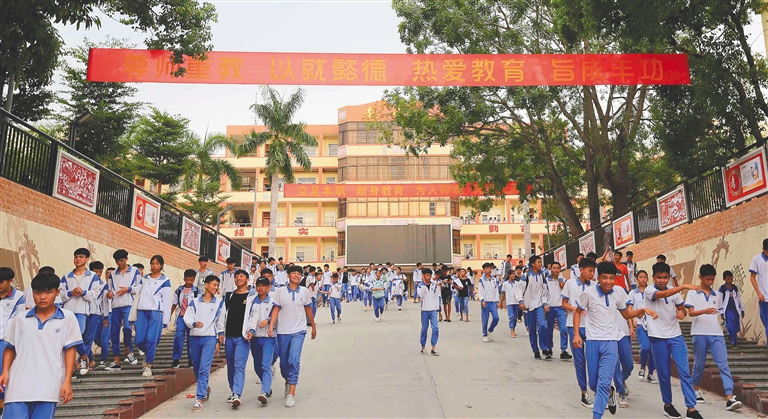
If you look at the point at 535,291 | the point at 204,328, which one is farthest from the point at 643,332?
the point at 204,328

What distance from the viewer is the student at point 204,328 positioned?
A: 7.55 metres

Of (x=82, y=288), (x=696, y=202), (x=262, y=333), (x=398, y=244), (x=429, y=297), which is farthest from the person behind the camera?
(x=398, y=244)

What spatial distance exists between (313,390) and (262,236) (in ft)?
139

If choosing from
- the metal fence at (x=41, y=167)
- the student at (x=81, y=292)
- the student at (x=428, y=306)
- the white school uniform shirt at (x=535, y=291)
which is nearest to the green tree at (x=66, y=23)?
the metal fence at (x=41, y=167)

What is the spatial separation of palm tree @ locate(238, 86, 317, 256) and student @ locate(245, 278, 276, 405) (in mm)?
24944

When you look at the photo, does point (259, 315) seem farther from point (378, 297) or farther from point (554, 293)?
point (378, 297)

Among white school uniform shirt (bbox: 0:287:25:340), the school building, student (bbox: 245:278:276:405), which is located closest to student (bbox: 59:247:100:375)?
white school uniform shirt (bbox: 0:287:25:340)

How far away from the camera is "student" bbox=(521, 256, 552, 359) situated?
36.1ft

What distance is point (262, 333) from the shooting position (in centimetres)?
782

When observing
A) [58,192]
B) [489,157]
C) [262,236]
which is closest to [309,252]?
[262,236]

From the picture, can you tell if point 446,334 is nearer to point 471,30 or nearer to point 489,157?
point 489,157

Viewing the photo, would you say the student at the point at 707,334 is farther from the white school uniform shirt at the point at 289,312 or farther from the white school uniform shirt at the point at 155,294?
the white school uniform shirt at the point at 155,294

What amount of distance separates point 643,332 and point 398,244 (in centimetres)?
3640

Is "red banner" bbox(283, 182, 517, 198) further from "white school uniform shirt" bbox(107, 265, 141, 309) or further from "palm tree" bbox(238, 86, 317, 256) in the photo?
"white school uniform shirt" bbox(107, 265, 141, 309)
